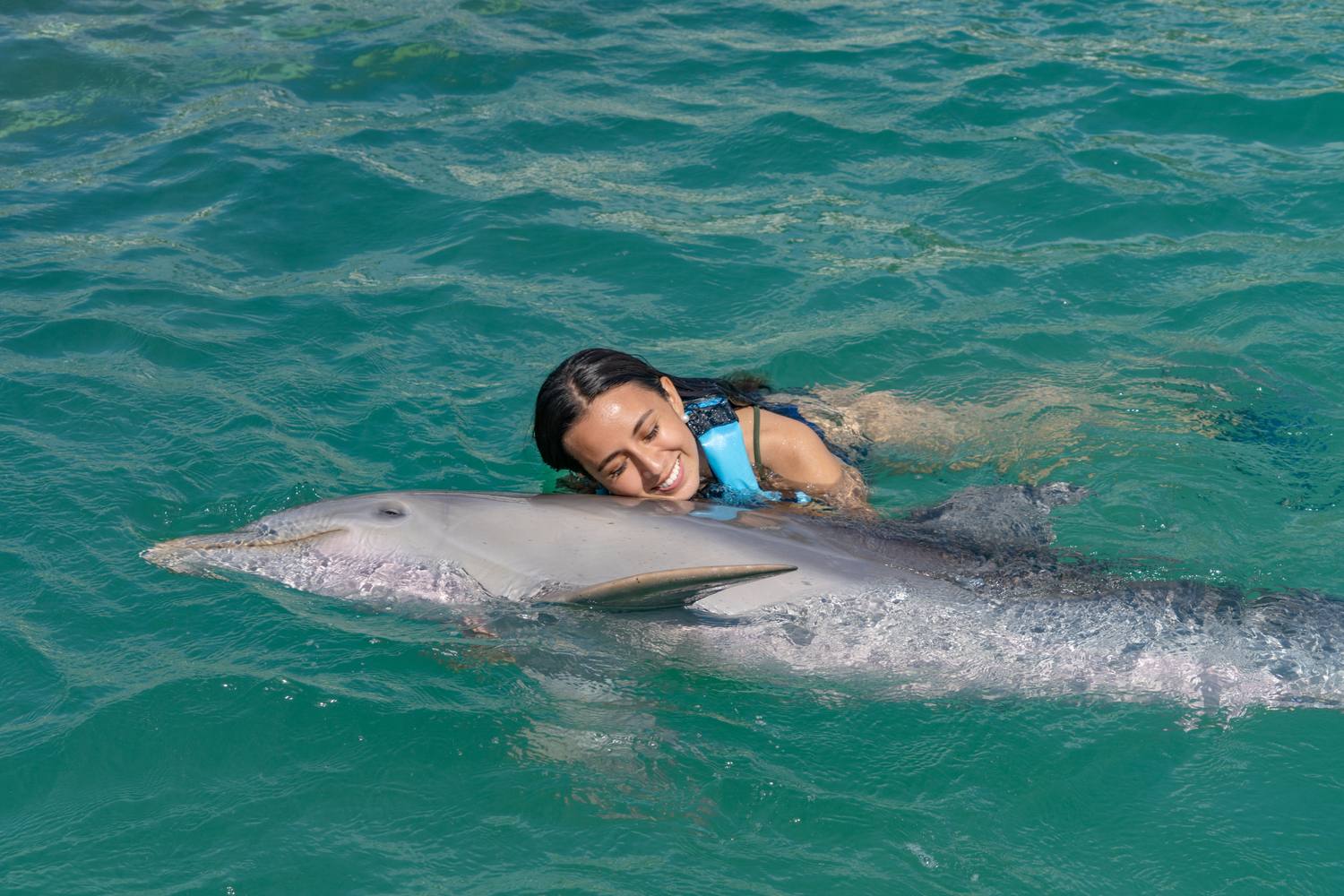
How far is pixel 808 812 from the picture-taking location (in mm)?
4852

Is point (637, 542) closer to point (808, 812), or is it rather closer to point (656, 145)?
point (808, 812)

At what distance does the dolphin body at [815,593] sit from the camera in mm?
5246

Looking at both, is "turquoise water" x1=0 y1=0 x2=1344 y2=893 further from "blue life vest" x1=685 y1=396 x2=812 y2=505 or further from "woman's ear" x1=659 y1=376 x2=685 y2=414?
"woman's ear" x1=659 y1=376 x2=685 y2=414

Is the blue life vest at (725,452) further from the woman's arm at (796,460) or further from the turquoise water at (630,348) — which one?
the turquoise water at (630,348)

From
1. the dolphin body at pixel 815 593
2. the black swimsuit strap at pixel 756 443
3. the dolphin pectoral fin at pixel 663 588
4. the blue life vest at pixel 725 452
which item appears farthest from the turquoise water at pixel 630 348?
the blue life vest at pixel 725 452

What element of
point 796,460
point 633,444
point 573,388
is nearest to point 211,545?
point 573,388

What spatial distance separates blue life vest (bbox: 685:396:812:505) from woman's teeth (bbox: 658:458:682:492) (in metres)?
0.35

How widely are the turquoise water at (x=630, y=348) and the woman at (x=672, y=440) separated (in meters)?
0.84

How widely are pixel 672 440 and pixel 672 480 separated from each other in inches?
7.4

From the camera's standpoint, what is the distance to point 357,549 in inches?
222

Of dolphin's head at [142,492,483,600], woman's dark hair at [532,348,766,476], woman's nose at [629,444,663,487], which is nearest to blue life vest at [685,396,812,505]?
woman's dark hair at [532,348,766,476]

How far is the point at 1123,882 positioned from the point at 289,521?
3.75 metres

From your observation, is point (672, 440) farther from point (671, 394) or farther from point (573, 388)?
point (573, 388)

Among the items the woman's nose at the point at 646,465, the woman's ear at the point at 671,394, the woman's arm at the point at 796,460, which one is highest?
the woman's ear at the point at 671,394
